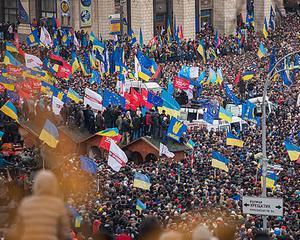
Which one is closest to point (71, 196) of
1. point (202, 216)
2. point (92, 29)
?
point (202, 216)

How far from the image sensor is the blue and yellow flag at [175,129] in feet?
122

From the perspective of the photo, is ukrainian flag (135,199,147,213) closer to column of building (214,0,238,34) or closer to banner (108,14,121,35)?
banner (108,14,121,35)

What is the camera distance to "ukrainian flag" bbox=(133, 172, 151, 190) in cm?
2998

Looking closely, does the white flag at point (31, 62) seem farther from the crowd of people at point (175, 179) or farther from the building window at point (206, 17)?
the building window at point (206, 17)

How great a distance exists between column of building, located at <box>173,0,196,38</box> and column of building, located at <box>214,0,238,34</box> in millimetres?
3652

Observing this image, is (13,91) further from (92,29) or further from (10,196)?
(92,29)

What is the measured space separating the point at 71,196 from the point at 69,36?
2742cm

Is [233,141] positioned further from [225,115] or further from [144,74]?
[144,74]

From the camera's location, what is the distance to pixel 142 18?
68.4 m

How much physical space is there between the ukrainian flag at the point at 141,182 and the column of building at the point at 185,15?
41643 millimetres

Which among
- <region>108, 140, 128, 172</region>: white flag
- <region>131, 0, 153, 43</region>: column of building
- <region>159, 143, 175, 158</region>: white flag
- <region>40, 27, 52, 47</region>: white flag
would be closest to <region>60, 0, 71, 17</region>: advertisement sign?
<region>131, 0, 153, 43</region>: column of building

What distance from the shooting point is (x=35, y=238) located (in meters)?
11.9

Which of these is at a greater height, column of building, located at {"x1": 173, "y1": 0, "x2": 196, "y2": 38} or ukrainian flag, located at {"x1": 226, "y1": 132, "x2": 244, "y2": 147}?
column of building, located at {"x1": 173, "y1": 0, "x2": 196, "y2": 38}

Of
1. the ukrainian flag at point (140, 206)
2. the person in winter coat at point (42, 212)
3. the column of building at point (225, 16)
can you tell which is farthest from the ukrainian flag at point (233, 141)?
the column of building at point (225, 16)
